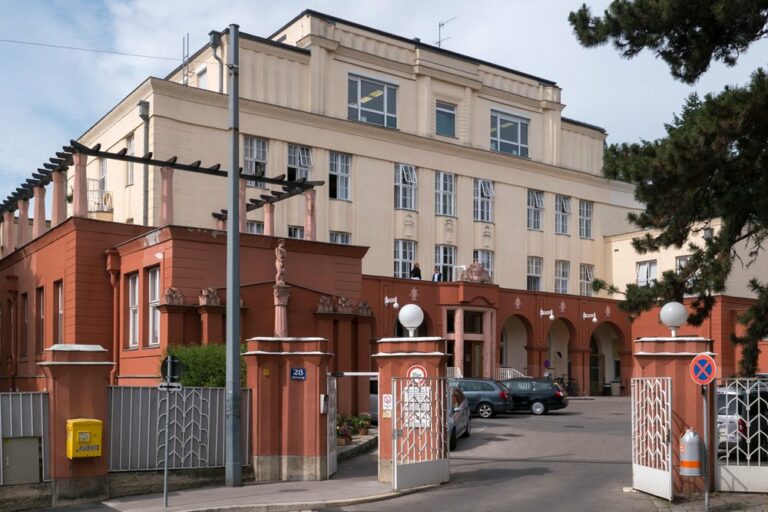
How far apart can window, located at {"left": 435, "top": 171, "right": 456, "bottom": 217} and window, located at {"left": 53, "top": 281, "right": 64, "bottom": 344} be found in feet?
71.5

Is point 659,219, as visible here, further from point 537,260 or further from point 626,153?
point 537,260

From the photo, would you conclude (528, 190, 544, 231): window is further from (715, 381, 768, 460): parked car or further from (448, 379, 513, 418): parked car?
(715, 381, 768, 460): parked car

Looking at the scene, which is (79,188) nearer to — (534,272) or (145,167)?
(145,167)

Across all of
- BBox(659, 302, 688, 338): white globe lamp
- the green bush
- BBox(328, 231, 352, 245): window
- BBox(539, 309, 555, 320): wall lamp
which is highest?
BBox(328, 231, 352, 245): window

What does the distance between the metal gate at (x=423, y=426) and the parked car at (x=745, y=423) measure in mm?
4760

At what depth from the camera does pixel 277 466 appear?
18.6 metres

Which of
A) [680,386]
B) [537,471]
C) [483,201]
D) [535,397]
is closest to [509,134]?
[483,201]

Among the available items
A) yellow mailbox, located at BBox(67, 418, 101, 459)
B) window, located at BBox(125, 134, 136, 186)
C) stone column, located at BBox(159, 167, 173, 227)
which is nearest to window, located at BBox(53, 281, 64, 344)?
stone column, located at BBox(159, 167, 173, 227)

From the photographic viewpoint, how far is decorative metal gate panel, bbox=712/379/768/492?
16.2 meters

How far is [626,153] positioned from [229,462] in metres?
8.94

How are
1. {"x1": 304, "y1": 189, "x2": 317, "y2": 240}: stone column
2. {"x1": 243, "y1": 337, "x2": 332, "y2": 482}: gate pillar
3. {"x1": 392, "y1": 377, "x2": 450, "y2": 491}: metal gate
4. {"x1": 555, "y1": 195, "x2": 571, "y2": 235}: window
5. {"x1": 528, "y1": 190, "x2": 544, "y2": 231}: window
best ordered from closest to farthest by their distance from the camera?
{"x1": 392, "y1": 377, "x2": 450, "y2": 491}: metal gate
{"x1": 243, "y1": 337, "x2": 332, "y2": 482}: gate pillar
{"x1": 304, "y1": 189, "x2": 317, "y2": 240}: stone column
{"x1": 528, "y1": 190, "x2": 544, "y2": 231}: window
{"x1": 555, "y1": 195, "x2": 571, "y2": 235}: window

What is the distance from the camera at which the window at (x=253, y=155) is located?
40.7 metres

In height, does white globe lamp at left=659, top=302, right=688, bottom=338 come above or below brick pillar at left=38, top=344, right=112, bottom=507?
above

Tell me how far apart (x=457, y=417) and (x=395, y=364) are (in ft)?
21.5
